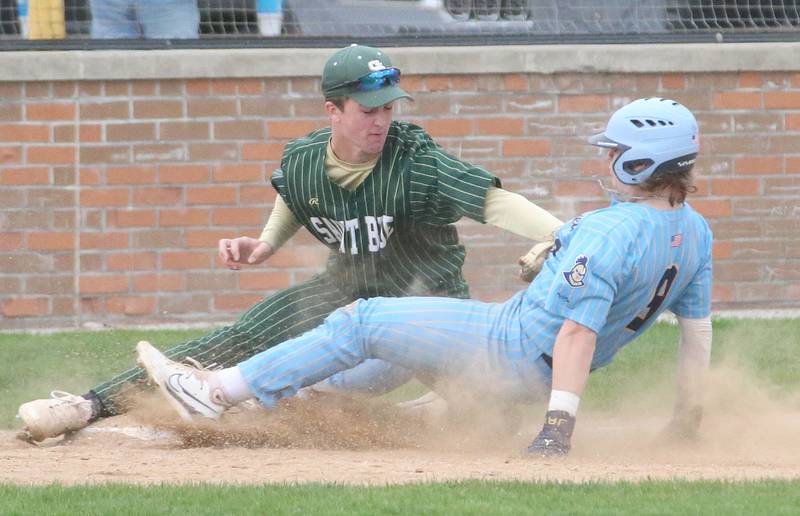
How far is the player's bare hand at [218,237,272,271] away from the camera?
243 inches

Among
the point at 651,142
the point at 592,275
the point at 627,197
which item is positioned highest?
the point at 651,142

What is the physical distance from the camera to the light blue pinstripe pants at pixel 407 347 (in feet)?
18.1

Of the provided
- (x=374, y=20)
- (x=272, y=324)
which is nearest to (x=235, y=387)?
(x=272, y=324)

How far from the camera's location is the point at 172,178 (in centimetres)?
973

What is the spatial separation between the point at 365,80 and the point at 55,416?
1.96 metres

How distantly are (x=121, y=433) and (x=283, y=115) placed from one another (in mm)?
3805

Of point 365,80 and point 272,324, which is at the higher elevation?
point 365,80

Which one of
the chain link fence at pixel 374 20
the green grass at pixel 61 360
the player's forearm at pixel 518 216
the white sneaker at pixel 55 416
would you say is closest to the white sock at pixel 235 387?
the white sneaker at pixel 55 416

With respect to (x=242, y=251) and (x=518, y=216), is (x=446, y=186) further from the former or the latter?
(x=242, y=251)

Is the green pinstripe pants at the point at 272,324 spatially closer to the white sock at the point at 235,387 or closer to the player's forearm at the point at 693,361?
the white sock at the point at 235,387

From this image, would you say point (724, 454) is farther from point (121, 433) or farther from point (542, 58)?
point (542, 58)

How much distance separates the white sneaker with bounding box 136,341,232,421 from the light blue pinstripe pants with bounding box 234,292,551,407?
164 millimetres

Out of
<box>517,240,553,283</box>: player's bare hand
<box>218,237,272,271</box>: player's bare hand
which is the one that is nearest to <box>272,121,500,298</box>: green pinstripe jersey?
<box>218,237,272,271</box>: player's bare hand

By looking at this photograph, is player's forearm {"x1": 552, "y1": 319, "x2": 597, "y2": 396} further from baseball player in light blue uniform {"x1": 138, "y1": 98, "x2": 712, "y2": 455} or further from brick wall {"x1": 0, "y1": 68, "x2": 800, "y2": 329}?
brick wall {"x1": 0, "y1": 68, "x2": 800, "y2": 329}
